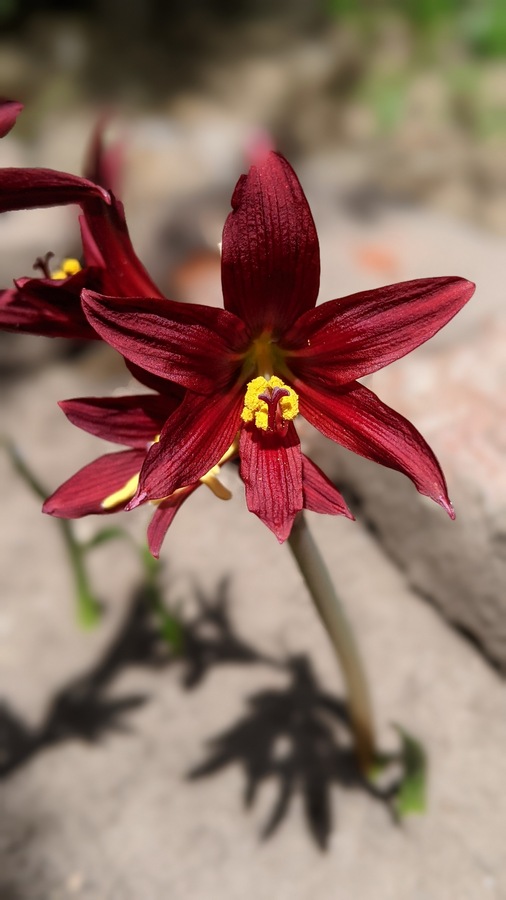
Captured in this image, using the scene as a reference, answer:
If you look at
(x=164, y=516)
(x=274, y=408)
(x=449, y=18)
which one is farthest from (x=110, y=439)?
(x=449, y=18)

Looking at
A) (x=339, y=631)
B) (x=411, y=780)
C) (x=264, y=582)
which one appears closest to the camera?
(x=339, y=631)

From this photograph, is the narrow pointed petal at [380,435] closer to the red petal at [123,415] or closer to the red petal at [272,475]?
the red petal at [272,475]

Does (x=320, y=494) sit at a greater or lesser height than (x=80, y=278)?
lesser

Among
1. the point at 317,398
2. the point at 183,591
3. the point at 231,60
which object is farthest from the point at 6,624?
the point at 231,60

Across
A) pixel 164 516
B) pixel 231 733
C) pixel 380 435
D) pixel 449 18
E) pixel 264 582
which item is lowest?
pixel 231 733

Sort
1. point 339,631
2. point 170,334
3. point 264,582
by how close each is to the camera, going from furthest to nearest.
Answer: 1. point 264,582
2. point 339,631
3. point 170,334

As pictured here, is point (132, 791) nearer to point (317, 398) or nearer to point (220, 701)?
point (220, 701)

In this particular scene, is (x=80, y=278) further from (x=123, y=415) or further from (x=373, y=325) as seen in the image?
(x=373, y=325)
